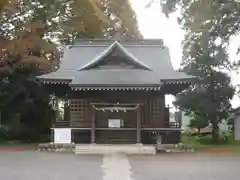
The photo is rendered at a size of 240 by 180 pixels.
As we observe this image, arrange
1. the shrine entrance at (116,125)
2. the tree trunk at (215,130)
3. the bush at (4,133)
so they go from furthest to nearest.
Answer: the bush at (4,133)
the tree trunk at (215,130)
the shrine entrance at (116,125)

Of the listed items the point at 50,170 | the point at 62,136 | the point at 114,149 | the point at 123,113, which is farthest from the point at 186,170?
the point at 62,136

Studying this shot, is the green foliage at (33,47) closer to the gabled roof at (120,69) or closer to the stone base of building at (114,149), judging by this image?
the gabled roof at (120,69)

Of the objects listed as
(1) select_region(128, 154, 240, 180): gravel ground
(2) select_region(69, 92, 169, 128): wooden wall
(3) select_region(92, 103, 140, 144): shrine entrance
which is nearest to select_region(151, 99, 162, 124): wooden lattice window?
(2) select_region(69, 92, 169, 128): wooden wall

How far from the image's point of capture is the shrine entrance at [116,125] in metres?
22.5

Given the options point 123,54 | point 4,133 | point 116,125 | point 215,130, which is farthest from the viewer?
point 4,133

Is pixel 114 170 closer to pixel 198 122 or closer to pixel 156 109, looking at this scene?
pixel 156 109


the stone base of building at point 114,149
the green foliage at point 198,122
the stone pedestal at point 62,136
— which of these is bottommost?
the stone base of building at point 114,149

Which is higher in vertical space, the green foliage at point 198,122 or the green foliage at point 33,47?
the green foliage at point 33,47

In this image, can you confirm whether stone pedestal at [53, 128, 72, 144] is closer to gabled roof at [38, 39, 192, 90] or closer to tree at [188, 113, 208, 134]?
gabled roof at [38, 39, 192, 90]

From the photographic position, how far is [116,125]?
2252cm

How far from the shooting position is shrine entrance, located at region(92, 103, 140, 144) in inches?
888

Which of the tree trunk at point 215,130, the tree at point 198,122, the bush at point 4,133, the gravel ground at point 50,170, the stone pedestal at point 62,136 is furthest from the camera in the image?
the bush at point 4,133

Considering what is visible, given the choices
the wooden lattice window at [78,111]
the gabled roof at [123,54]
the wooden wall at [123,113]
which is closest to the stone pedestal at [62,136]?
the wooden wall at [123,113]

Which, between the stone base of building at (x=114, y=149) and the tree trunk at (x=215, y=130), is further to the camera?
the tree trunk at (x=215, y=130)
